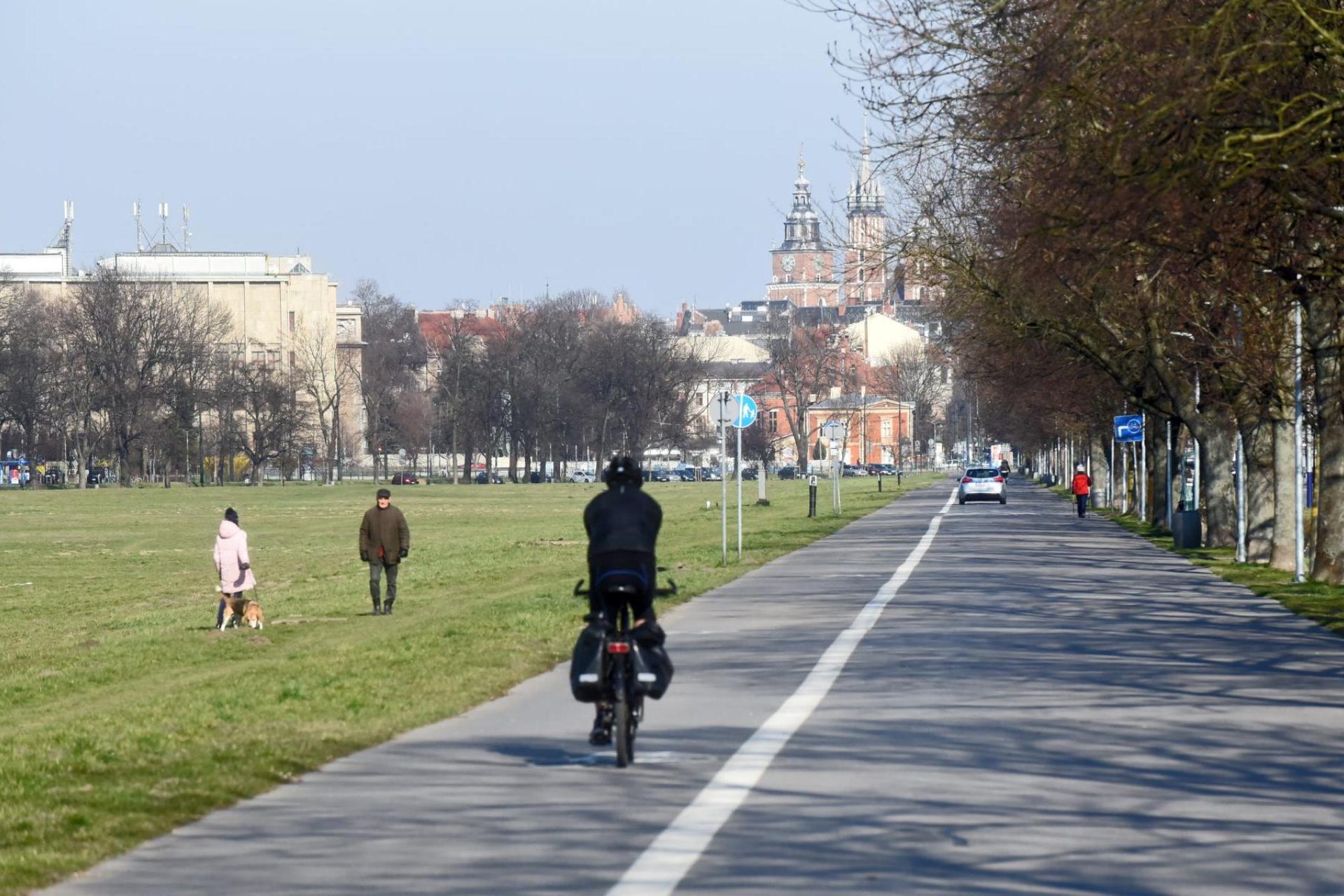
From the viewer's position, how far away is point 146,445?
113938 millimetres

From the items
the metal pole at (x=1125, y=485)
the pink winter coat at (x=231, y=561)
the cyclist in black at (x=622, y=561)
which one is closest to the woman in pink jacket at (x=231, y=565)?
the pink winter coat at (x=231, y=561)

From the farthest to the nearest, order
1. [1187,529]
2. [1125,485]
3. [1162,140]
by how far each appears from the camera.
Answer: [1125,485] < [1187,529] < [1162,140]

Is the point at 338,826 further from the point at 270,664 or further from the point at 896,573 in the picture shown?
the point at 896,573

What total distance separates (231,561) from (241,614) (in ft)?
2.30

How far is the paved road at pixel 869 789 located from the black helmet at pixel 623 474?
1490mm

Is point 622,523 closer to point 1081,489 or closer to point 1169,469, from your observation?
point 1169,469

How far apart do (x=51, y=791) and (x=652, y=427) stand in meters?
120

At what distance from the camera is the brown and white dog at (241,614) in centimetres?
2645

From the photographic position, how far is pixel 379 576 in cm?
2816

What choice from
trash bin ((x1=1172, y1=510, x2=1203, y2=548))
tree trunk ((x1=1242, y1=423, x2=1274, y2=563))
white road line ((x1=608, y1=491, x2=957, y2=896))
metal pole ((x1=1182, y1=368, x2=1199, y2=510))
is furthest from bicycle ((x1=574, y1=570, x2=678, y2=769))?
metal pole ((x1=1182, y1=368, x2=1199, y2=510))

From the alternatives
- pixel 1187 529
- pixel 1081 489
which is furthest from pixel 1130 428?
pixel 1187 529

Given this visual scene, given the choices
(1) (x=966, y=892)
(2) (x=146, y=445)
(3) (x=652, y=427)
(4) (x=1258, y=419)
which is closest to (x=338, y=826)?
(1) (x=966, y=892)

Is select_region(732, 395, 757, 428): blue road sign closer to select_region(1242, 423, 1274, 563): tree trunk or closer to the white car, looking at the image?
select_region(1242, 423, 1274, 563): tree trunk

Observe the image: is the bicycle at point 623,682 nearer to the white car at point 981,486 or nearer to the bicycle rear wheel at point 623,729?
the bicycle rear wheel at point 623,729
